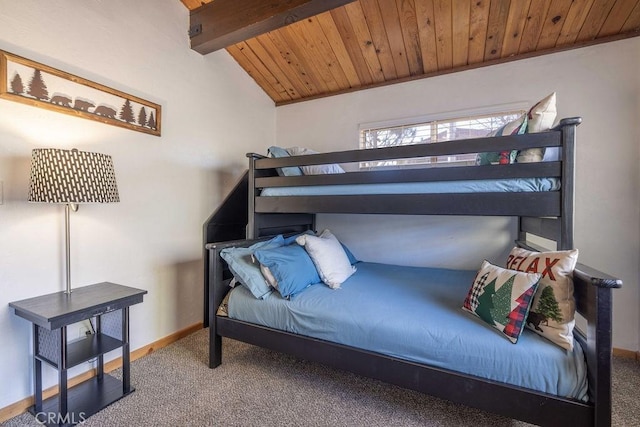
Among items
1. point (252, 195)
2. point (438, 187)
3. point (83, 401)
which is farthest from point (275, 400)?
point (438, 187)

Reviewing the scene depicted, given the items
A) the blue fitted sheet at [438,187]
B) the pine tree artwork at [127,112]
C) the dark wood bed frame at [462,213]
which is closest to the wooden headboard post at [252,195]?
the dark wood bed frame at [462,213]

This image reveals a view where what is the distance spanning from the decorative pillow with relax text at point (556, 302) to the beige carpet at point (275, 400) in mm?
602

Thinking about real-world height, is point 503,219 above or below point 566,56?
below

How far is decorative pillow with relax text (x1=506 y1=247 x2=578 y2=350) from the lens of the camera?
1.15m

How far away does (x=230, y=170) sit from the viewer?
2.80 m

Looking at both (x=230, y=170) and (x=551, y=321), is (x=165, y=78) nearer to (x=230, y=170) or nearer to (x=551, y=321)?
(x=230, y=170)

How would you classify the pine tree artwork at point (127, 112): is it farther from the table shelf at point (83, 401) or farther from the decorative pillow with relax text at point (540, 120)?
the decorative pillow with relax text at point (540, 120)

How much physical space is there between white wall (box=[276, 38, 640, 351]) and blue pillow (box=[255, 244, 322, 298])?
46.7 inches

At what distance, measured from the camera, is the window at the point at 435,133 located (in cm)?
252

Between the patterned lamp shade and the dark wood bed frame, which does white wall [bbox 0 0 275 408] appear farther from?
the dark wood bed frame

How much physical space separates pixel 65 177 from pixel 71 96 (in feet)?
2.01

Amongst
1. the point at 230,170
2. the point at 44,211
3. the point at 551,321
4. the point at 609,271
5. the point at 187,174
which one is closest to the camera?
the point at 551,321

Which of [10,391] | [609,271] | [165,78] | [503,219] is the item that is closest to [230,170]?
[165,78]

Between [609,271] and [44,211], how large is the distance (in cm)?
374
